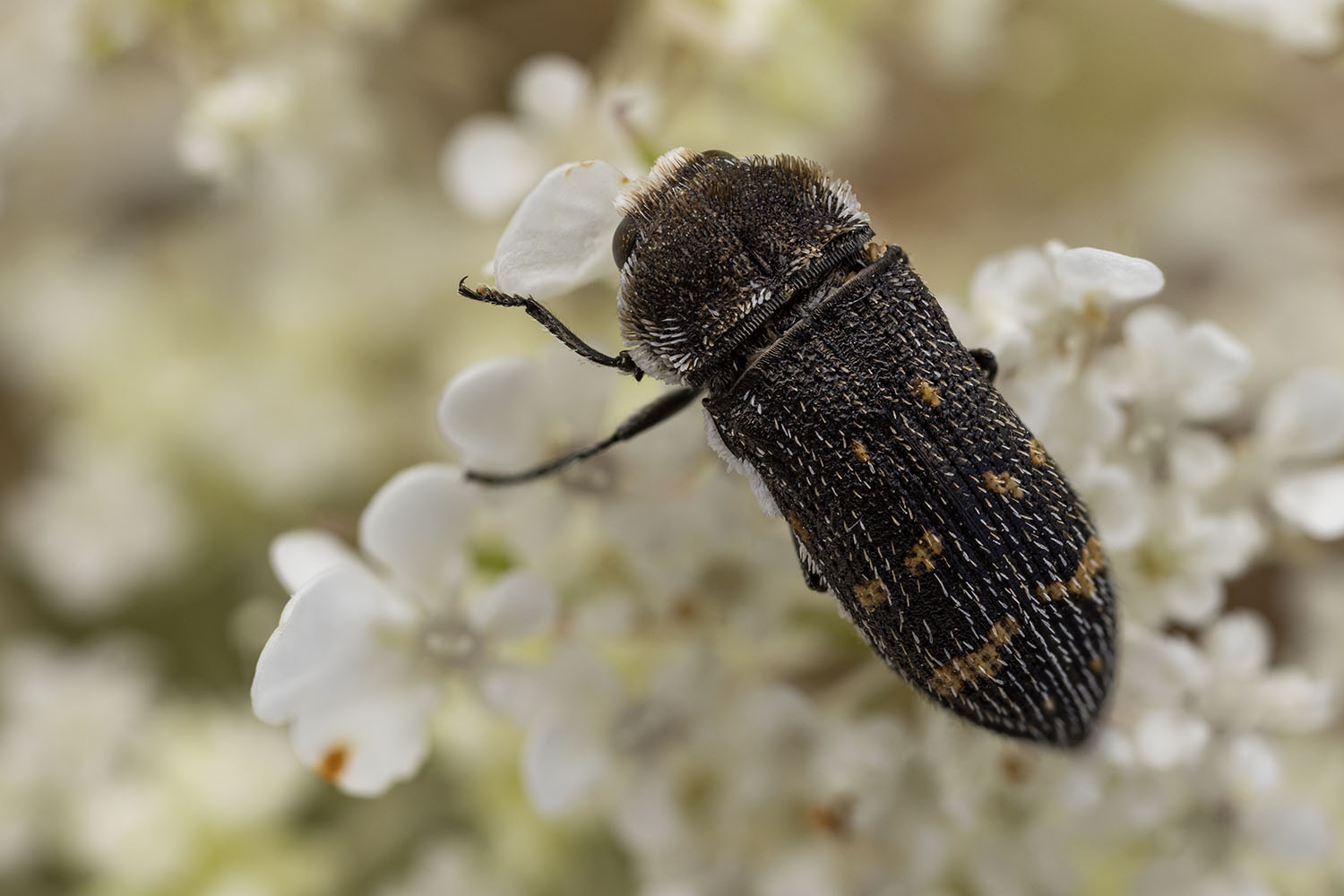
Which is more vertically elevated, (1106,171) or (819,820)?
(1106,171)

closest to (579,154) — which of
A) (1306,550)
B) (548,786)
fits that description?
(548,786)

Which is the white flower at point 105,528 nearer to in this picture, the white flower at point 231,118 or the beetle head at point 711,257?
the white flower at point 231,118

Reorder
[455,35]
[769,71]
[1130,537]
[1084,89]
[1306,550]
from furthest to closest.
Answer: [1084,89] < [455,35] < [769,71] < [1306,550] < [1130,537]

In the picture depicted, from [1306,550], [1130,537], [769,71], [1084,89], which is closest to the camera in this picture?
[1130,537]

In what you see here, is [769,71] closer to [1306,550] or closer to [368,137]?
[368,137]

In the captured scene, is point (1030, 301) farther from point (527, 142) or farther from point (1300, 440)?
point (527, 142)

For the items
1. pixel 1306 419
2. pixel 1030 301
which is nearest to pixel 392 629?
pixel 1030 301

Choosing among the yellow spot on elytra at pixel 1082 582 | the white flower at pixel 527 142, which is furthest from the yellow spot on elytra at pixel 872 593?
the white flower at pixel 527 142
